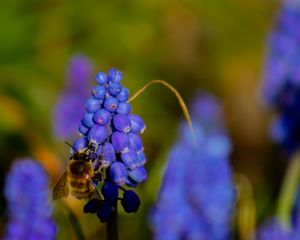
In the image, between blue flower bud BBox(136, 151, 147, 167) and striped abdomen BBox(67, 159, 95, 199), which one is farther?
striped abdomen BBox(67, 159, 95, 199)

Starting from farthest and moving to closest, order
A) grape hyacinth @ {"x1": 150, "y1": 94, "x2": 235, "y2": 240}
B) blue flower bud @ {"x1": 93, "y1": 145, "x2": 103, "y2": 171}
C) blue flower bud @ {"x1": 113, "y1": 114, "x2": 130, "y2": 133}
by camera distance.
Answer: grape hyacinth @ {"x1": 150, "y1": 94, "x2": 235, "y2": 240} → blue flower bud @ {"x1": 93, "y1": 145, "x2": 103, "y2": 171} → blue flower bud @ {"x1": 113, "y1": 114, "x2": 130, "y2": 133}

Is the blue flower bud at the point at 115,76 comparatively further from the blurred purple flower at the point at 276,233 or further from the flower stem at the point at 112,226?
the blurred purple flower at the point at 276,233

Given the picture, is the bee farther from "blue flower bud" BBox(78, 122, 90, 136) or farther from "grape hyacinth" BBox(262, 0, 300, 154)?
"grape hyacinth" BBox(262, 0, 300, 154)

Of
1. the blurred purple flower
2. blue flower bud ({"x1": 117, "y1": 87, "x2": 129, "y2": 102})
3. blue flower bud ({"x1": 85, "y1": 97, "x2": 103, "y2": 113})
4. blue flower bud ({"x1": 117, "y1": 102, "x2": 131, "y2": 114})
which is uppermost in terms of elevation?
blue flower bud ({"x1": 85, "y1": 97, "x2": 103, "y2": 113})

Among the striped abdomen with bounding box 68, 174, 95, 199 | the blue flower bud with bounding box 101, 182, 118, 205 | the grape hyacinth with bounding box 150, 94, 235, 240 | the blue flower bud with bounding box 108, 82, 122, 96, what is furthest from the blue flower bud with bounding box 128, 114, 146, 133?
the grape hyacinth with bounding box 150, 94, 235, 240

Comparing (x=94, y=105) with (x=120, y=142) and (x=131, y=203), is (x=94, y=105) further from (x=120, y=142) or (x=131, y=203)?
(x=131, y=203)

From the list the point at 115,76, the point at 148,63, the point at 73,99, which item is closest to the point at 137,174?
the point at 115,76

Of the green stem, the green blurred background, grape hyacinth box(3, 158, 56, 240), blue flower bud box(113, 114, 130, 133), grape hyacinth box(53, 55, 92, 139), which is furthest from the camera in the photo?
the green blurred background

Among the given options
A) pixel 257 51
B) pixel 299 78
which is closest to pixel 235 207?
pixel 299 78
